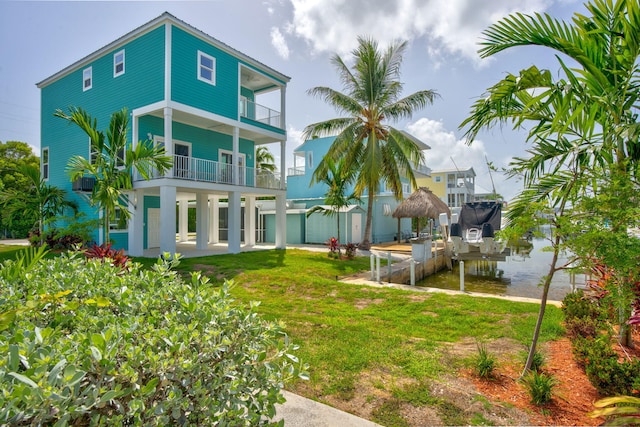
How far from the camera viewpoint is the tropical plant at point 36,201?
51.3 ft

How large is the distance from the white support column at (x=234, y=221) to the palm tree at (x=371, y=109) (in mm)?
4177

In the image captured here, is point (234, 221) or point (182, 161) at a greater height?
point (182, 161)

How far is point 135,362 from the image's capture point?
1.62 m

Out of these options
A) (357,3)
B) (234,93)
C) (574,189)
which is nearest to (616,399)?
(574,189)

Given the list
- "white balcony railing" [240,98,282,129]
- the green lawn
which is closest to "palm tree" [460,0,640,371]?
the green lawn

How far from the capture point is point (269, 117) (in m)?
18.9

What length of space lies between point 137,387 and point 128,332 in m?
0.31

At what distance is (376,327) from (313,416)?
337cm

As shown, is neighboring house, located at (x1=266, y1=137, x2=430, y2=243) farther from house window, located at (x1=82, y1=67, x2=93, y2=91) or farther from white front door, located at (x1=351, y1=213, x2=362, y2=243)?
house window, located at (x1=82, y1=67, x2=93, y2=91)

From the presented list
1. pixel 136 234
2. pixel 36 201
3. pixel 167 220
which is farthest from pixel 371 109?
pixel 36 201

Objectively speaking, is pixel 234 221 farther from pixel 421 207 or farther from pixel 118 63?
pixel 421 207

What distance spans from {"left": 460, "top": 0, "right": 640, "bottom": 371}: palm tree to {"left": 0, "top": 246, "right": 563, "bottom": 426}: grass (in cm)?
147

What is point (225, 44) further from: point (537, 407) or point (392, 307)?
point (537, 407)

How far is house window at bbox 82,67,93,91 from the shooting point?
17.5m
